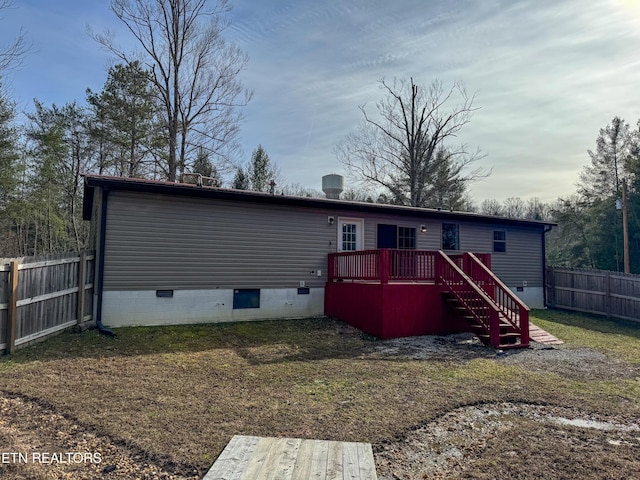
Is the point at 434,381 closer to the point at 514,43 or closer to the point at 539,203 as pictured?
the point at 514,43

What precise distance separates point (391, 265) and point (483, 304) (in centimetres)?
209

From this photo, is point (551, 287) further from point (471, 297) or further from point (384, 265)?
point (384, 265)

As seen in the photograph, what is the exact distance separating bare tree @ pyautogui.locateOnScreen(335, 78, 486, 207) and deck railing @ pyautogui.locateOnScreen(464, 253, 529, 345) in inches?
587

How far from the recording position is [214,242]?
9070 mm

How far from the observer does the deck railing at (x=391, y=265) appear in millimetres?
8008

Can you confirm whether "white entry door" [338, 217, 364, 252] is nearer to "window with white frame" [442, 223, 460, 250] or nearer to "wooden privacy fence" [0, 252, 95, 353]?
"window with white frame" [442, 223, 460, 250]

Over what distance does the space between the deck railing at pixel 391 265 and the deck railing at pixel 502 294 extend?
98cm

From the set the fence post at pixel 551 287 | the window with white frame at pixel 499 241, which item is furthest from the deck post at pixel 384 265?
the fence post at pixel 551 287

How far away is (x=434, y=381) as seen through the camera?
5.11 meters

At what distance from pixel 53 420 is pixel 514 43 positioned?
36.6 feet

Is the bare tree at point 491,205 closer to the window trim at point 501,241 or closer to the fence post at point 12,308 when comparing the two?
the window trim at point 501,241

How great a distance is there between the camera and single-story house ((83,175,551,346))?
811 cm

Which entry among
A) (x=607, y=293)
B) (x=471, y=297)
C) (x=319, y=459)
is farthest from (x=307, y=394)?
(x=607, y=293)

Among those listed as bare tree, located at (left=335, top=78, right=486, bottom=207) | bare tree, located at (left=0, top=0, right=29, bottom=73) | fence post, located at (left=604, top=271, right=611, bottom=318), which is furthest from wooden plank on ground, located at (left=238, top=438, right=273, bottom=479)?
bare tree, located at (left=335, top=78, right=486, bottom=207)
